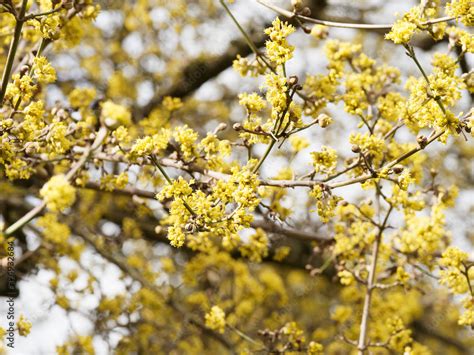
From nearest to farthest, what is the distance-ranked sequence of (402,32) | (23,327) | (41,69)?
1. (402,32)
2. (41,69)
3. (23,327)

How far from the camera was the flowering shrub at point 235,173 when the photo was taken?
2.54m

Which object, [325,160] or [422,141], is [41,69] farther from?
[422,141]

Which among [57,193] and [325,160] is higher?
[325,160]

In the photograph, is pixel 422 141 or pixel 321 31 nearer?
pixel 422 141

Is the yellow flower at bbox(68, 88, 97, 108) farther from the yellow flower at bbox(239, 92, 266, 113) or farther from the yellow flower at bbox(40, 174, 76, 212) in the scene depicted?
the yellow flower at bbox(40, 174, 76, 212)

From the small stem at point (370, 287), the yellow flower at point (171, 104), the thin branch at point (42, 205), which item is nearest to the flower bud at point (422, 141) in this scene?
the small stem at point (370, 287)

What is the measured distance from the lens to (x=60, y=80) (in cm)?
642

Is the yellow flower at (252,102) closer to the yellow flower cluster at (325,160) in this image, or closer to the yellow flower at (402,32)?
the yellow flower cluster at (325,160)

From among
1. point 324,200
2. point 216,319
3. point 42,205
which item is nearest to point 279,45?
point 324,200

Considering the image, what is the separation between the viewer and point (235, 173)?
2.55m

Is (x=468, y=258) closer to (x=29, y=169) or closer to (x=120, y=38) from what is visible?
(x=29, y=169)

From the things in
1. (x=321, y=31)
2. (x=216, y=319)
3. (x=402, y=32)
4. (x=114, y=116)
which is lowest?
(x=114, y=116)

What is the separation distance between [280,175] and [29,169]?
144cm

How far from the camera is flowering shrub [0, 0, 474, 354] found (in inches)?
100
